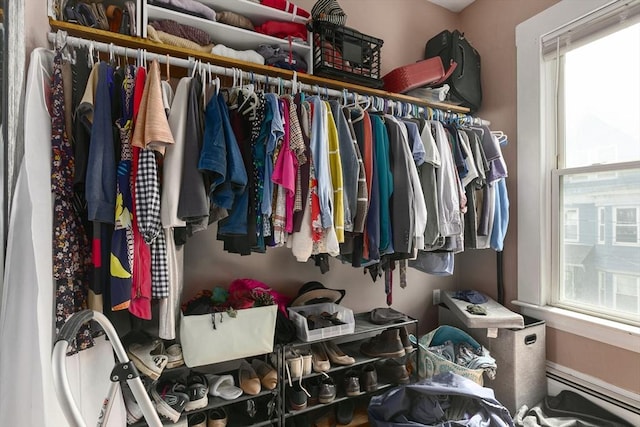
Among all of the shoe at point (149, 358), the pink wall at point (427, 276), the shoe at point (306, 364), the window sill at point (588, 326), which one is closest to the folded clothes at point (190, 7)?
the pink wall at point (427, 276)

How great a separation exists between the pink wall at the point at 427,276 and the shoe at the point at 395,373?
421 millimetres

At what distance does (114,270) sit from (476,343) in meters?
1.92

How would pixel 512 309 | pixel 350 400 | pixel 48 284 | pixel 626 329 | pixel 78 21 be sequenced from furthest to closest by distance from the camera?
pixel 512 309
pixel 350 400
pixel 626 329
pixel 78 21
pixel 48 284

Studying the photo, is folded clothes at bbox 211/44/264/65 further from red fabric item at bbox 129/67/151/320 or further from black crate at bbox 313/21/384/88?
red fabric item at bbox 129/67/151/320

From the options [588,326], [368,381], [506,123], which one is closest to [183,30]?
[368,381]

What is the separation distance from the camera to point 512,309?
6.96ft

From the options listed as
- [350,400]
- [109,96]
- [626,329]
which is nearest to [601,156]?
[626,329]

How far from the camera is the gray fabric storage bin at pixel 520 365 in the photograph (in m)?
1.76

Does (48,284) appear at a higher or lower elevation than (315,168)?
lower

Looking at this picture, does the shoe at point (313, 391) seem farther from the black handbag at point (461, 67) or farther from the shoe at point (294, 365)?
the black handbag at point (461, 67)

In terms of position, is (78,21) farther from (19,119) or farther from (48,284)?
(48,284)

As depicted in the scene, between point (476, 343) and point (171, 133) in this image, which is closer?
point (171, 133)

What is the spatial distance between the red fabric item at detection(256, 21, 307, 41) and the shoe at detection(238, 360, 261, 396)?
5.40 feet

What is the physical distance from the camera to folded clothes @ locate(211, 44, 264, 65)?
1.44 m
